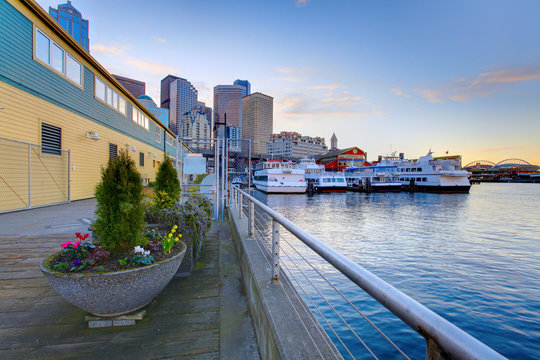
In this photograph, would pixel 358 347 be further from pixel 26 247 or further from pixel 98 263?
pixel 26 247

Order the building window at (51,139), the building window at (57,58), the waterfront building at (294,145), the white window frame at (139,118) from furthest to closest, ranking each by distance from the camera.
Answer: the waterfront building at (294,145)
the white window frame at (139,118)
the building window at (51,139)
the building window at (57,58)

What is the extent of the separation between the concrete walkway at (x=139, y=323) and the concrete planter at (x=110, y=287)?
25 cm

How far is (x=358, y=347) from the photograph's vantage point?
187 inches

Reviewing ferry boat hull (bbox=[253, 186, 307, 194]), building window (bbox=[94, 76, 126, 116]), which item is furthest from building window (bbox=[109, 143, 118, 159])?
ferry boat hull (bbox=[253, 186, 307, 194])

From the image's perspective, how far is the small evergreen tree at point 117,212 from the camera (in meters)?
2.75

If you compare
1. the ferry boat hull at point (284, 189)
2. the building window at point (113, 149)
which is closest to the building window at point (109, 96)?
the building window at point (113, 149)

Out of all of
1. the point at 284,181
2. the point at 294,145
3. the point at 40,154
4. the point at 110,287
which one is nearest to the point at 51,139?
the point at 40,154

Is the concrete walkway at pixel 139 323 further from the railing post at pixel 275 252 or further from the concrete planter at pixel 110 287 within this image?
the railing post at pixel 275 252

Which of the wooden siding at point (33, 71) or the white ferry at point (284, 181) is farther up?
the wooden siding at point (33, 71)

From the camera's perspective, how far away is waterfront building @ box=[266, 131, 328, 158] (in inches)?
6289

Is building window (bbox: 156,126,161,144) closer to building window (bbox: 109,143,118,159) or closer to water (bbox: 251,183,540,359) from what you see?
building window (bbox: 109,143,118,159)

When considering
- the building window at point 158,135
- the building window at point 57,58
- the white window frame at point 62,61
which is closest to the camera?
the white window frame at point 62,61

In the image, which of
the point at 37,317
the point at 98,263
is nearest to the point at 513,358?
the point at 98,263

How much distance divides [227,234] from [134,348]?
13.9 feet
